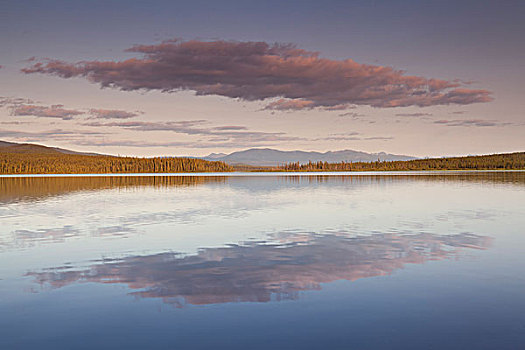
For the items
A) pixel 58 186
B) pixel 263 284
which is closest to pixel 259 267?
pixel 263 284

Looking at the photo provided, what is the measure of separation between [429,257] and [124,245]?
34.2ft

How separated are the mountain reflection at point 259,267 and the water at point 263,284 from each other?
5 cm

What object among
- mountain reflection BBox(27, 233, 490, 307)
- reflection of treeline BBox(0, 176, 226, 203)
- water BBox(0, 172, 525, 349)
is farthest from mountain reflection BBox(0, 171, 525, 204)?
mountain reflection BBox(27, 233, 490, 307)

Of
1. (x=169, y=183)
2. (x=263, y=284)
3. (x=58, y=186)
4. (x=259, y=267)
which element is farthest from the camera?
(x=169, y=183)

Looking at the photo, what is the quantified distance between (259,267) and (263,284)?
1754 millimetres

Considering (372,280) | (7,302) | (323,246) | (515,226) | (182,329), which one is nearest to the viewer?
(182,329)

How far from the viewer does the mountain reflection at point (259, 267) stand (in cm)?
1038

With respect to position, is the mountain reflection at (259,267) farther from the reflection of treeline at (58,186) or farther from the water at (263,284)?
the reflection of treeline at (58,186)

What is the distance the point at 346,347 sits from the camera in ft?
24.1

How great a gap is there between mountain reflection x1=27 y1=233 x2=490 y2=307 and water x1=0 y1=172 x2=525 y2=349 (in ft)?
0.15

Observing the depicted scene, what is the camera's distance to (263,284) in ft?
35.8

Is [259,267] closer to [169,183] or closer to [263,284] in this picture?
[263,284]

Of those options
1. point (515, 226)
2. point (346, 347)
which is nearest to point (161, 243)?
point (346, 347)

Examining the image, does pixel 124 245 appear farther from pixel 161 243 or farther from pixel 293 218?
pixel 293 218
